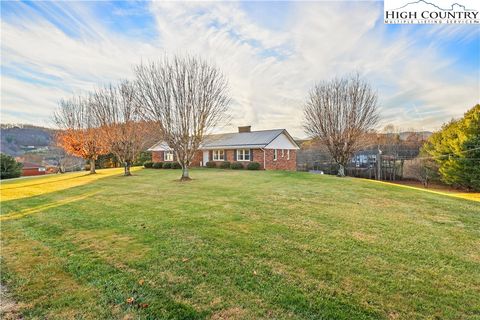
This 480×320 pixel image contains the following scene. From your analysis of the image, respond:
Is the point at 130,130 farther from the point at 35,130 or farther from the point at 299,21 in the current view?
the point at 35,130

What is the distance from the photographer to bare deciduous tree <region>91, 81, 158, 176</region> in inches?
761

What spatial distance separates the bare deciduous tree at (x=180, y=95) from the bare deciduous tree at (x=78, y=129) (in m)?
9.33

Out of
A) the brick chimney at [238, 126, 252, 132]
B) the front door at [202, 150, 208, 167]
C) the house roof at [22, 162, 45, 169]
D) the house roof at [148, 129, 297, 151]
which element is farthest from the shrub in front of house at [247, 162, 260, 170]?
the house roof at [22, 162, 45, 169]

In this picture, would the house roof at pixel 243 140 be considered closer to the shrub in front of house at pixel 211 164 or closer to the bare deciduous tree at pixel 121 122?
the shrub in front of house at pixel 211 164

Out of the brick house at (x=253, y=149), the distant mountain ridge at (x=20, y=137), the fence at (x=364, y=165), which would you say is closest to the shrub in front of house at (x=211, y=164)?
the brick house at (x=253, y=149)

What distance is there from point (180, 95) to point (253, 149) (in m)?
11.9

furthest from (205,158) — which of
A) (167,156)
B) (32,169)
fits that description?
(32,169)

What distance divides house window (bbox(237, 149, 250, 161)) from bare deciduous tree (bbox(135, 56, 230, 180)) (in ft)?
35.5

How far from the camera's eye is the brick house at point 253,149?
24984mm

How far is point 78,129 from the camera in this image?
22.8 meters

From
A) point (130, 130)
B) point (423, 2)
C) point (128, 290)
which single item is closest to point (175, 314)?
point (128, 290)

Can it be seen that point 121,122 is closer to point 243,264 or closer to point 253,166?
point 253,166

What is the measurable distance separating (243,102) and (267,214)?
44.7 ft

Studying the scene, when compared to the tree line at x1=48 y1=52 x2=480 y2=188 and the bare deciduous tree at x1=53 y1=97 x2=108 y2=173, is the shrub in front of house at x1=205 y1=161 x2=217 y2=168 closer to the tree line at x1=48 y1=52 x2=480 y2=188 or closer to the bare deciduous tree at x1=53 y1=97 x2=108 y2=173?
the tree line at x1=48 y1=52 x2=480 y2=188
